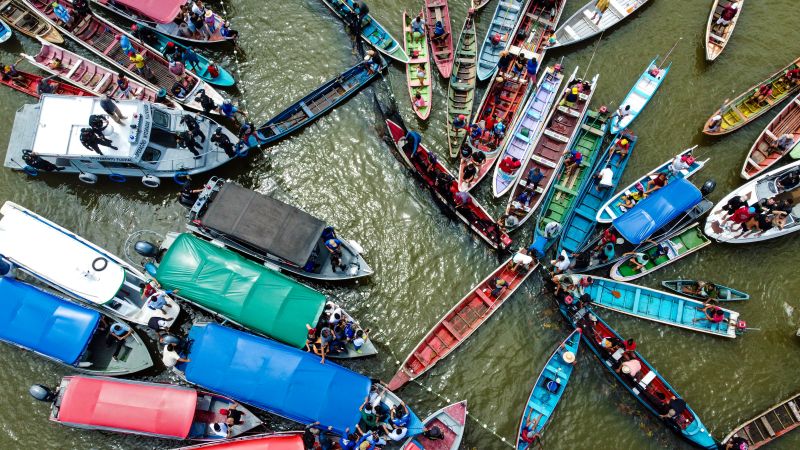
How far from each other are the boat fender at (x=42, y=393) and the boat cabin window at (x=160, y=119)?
1293cm

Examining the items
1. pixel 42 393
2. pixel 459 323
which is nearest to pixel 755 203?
pixel 459 323

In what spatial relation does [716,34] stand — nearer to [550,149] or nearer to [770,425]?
[550,149]

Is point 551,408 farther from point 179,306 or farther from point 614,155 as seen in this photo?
point 179,306

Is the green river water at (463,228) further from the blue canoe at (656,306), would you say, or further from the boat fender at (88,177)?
the boat fender at (88,177)

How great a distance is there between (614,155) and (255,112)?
1992cm

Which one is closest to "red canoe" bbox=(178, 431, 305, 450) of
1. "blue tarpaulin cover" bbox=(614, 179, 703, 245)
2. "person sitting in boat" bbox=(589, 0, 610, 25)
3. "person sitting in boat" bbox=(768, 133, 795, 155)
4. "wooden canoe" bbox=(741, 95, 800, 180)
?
"blue tarpaulin cover" bbox=(614, 179, 703, 245)

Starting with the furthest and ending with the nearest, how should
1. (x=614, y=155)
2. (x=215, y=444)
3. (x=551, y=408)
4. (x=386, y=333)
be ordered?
(x=614, y=155) < (x=386, y=333) < (x=551, y=408) < (x=215, y=444)

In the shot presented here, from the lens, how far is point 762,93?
93.7 ft

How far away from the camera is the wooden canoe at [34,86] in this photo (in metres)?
27.7

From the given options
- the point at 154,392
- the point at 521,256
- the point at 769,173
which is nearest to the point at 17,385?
the point at 154,392

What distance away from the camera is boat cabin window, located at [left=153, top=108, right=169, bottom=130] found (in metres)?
25.1

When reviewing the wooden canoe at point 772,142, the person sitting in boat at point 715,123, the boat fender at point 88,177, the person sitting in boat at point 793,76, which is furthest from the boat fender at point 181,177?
the person sitting in boat at point 793,76

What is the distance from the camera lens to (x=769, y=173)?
26.5m

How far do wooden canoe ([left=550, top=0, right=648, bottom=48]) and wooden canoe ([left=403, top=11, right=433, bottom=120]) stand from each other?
292 inches
